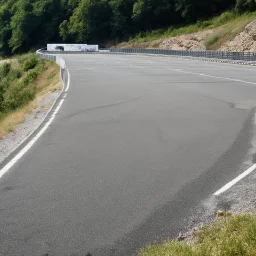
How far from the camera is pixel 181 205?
653cm

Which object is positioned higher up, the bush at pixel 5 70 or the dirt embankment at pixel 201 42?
the dirt embankment at pixel 201 42

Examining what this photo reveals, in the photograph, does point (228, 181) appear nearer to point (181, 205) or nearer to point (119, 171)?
point (181, 205)

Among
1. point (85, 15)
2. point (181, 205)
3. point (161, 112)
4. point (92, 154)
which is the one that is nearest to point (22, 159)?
point (92, 154)

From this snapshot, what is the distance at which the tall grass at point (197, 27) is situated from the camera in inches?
2908

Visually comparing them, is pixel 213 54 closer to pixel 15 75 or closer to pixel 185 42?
pixel 15 75

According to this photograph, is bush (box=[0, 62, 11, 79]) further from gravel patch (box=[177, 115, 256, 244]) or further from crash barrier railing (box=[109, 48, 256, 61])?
gravel patch (box=[177, 115, 256, 244])

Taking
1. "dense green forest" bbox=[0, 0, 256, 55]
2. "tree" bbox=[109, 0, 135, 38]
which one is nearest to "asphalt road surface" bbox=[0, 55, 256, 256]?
"dense green forest" bbox=[0, 0, 256, 55]

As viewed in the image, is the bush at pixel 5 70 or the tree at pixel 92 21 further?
the tree at pixel 92 21

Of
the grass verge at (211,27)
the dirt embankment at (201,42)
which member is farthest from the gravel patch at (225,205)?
the grass verge at (211,27)

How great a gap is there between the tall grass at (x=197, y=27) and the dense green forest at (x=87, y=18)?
4.13 meters

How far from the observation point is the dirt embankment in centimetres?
6059

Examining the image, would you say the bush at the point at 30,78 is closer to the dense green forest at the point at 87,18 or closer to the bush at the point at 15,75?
the bush at the point at 15,75

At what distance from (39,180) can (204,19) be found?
280ft

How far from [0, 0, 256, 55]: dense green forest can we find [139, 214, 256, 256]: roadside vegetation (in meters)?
85.5
